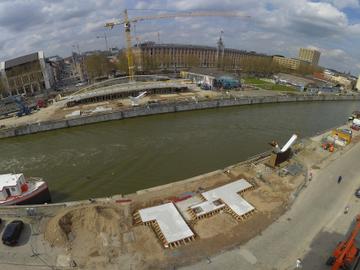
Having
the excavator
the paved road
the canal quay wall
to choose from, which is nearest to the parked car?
the paved road

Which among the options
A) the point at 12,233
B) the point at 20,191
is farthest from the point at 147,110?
the point at 12,233

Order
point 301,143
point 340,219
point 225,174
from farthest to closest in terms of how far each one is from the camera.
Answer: point 301,143, point 225,174, point 340,219

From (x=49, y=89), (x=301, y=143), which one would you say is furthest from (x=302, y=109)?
(x=49, y=89)

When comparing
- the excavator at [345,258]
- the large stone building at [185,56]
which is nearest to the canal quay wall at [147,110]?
the excavator at [345,258]

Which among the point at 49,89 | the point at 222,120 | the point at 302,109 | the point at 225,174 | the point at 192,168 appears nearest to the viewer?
the point at 225,174

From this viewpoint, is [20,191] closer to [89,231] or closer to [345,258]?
[89,231]

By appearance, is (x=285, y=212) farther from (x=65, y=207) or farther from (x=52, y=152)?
(x=52, y=152)

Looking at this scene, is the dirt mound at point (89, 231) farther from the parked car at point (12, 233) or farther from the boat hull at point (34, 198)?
the boat hull at point (34, 198)
